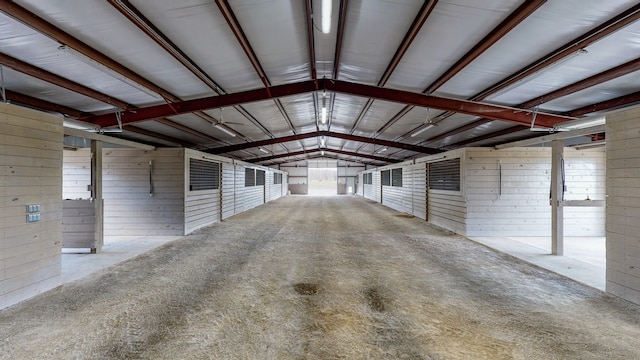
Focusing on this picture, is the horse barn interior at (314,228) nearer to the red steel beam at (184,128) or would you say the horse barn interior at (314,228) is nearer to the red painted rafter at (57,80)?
the red painted rafter at (57,80)

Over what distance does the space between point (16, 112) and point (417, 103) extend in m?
6.69

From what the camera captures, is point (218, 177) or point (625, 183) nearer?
point (625, 183)

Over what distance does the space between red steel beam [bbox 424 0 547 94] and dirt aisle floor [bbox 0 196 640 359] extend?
130 inches

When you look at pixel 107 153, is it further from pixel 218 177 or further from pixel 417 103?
pixel 417 103

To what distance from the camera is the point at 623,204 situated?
10.7ft

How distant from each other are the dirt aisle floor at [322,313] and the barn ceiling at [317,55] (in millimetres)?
3131

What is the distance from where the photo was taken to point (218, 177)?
9508 mm

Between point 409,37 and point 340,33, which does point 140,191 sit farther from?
point 409,37

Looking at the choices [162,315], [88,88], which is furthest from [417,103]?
[88,88]

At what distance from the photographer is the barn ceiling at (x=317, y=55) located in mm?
3184

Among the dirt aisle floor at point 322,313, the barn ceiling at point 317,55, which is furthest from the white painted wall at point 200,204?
the dirt aisle floor at point 322,313

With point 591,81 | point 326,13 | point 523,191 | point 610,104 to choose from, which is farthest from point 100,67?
point 523,191

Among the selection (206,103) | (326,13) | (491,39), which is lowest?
(206,103)

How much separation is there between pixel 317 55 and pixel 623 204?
4.99m
